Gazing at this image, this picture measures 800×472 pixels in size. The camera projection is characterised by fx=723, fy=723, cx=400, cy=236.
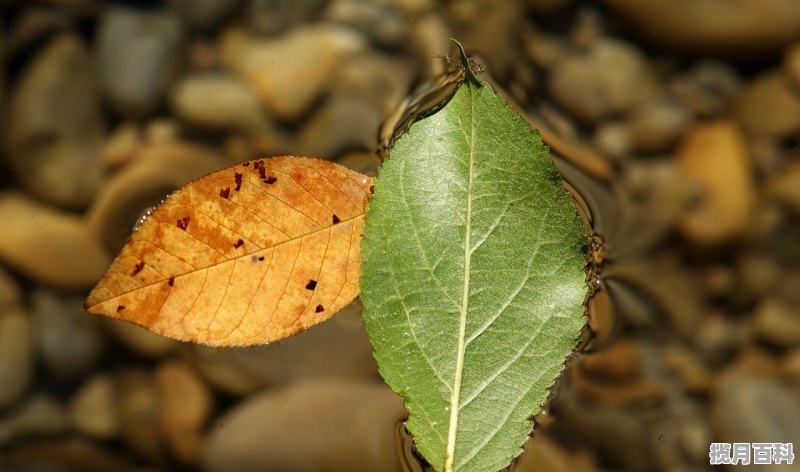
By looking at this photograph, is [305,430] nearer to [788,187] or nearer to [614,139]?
[614,139]

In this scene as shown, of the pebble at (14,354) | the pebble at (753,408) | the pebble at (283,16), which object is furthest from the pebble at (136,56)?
the pebble at (753,408)

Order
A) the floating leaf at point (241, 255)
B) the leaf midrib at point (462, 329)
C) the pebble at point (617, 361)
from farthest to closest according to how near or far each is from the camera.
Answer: the pebble at point (617, 361)
the floating leaf at point (241, 255)
the leaf midrib at point (462, 329)

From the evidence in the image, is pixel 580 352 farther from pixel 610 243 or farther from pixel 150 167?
pixel 150 167

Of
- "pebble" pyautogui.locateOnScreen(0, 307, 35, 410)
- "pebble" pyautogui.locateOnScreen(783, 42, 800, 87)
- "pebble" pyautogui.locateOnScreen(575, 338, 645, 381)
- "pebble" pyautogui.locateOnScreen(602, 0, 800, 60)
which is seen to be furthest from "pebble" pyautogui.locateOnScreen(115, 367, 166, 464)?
"pebble" pyautogui.locateOnScreen(783, 42, 800, 87)

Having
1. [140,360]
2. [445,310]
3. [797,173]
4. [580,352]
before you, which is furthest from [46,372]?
[797,173]

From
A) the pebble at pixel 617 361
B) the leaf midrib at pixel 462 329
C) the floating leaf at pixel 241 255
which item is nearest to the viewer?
the leaf midrib at pixel 462 329

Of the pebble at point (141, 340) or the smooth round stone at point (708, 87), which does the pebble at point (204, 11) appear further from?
the smooth round stone at point (708, 87)
